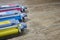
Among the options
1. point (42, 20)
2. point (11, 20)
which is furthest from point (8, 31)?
point (42, 20)

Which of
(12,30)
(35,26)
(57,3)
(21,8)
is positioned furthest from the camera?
(57,3)

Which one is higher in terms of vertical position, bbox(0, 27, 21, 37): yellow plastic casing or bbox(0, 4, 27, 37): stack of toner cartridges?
bbox(0, 4, 27, 37): stack of toner cartridges

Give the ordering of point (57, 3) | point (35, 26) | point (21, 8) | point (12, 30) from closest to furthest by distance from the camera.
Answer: point (12, 30), point (35, 26), point (21, 8), point (57, 3)

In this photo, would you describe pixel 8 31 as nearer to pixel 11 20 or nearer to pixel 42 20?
pixel 11 20

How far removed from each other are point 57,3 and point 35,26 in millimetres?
476

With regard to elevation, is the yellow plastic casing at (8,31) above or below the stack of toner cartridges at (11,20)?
below

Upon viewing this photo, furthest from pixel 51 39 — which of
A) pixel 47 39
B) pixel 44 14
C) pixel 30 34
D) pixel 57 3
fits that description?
pixel 57 3

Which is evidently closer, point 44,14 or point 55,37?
point 55,37

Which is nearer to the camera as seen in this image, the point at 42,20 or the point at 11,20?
the point at 11,20

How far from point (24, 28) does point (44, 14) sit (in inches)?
10.7

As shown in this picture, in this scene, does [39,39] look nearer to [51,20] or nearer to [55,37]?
[55,37]

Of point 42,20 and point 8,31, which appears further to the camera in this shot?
point 42,20

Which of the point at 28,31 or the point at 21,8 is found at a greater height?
the point at 21,8

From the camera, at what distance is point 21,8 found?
106 cm
